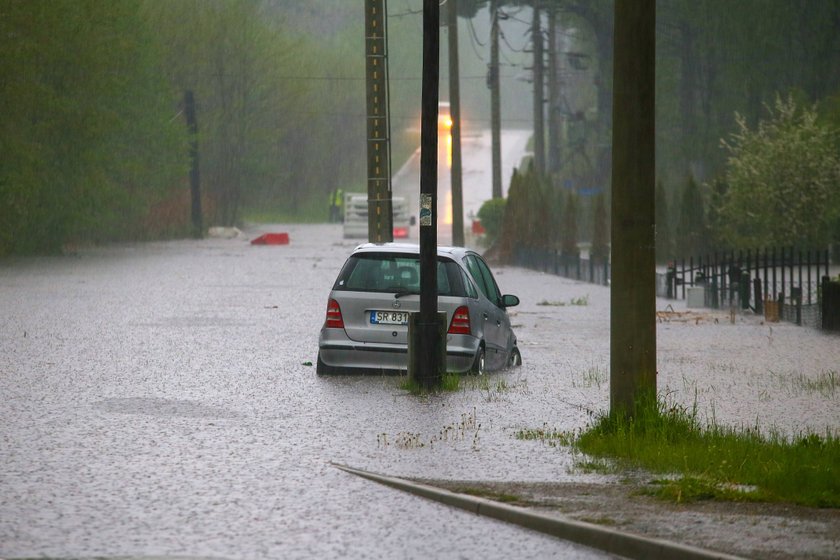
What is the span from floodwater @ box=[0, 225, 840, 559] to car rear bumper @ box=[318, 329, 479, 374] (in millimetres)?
216

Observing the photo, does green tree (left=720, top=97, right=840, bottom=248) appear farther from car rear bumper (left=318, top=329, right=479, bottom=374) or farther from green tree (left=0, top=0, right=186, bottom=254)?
car rear bumper (left=318, top=329, right=479, bottom=374)

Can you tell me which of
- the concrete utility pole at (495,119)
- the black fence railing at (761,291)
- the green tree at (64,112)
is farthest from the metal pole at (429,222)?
the concrete utility pole at (495,119)

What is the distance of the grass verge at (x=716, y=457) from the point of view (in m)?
9.39

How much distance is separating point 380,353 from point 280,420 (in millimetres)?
3435

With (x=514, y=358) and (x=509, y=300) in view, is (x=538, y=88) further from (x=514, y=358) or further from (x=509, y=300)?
(x=509, y=300)

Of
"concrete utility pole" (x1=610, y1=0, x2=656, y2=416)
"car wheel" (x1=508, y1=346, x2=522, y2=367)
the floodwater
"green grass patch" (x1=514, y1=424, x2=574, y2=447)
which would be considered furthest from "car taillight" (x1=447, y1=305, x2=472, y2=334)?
"concrete utility pole" (x1=610, y1=0, x2=656, y2=416)

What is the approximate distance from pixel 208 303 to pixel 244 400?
50.9 feet

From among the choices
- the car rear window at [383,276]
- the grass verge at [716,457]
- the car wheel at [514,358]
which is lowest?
the car wheel at [514,358]

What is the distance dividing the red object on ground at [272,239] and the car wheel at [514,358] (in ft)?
157

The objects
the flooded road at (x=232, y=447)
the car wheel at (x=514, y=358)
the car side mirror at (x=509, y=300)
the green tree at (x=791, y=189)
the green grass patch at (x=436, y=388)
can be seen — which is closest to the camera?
the flooded road at (x=232, y=447)

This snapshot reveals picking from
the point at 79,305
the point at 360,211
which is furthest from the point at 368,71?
the point at 360,211

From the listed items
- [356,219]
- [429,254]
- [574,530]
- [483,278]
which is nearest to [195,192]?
[356,219]

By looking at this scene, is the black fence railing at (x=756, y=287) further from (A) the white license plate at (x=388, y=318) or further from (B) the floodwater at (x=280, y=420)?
(A) the white license plate at (x=388, y=318)

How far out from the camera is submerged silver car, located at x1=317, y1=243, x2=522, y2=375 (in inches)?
660
